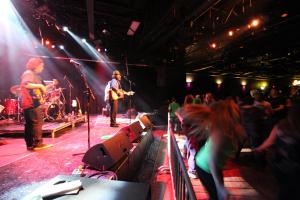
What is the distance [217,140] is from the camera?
218 cm

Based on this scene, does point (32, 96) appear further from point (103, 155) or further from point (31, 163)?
point (103, 155)

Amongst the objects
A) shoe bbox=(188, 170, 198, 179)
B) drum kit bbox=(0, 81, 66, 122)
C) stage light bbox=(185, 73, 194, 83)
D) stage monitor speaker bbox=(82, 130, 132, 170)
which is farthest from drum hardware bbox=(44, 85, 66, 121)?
stage light bbox=(185, 73, 194, 83)

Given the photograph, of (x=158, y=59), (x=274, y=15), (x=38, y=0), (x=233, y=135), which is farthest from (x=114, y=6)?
(x=158, y=59)

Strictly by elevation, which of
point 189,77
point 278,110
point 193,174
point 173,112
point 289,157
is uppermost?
point 189,77

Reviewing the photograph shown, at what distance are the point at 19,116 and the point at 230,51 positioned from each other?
351 inches

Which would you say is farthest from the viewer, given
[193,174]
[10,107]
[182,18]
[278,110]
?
[10,107]

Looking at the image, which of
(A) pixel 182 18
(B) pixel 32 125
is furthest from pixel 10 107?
(A) pixel 182 18

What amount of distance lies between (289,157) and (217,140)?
0.71 metres

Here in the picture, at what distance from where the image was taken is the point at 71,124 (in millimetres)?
7242

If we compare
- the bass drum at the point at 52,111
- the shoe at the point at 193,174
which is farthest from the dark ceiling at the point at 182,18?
the shoe at the point at 193,174

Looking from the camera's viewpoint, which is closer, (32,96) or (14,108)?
(32,96)

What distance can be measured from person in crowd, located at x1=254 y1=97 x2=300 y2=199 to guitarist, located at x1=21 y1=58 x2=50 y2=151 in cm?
373

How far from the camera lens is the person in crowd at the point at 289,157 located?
83.0 inches

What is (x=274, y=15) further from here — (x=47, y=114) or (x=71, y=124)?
(x=47, y=114)
